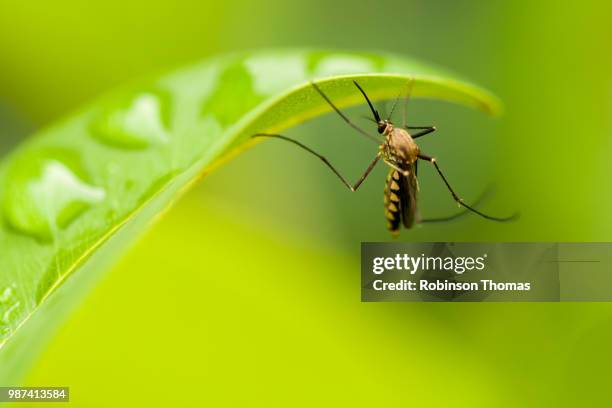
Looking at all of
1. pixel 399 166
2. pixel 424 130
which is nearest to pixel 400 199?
pixel 399 166

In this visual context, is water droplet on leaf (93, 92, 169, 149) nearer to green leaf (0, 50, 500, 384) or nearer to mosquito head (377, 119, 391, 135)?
green leaf (0, 50, 500, 384)

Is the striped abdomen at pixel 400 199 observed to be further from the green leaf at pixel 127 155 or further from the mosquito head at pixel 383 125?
the green leaf at pixel 127 155

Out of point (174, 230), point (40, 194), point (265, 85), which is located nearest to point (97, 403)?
point (174, 230)

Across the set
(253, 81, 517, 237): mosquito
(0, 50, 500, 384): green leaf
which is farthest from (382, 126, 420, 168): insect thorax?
(0, 50, 500, 384): green leaf

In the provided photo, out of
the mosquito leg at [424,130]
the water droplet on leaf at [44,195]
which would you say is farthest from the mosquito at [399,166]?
the water droplet on leaf at [44,195]

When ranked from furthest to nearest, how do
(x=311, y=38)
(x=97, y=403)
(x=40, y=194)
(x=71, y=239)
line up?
1. (x=311, y=38)
2. (x=97, y=403)
3. (x=40, y=194)
4. (x=71, y=239)

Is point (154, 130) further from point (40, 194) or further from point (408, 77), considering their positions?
point (408, 77)
